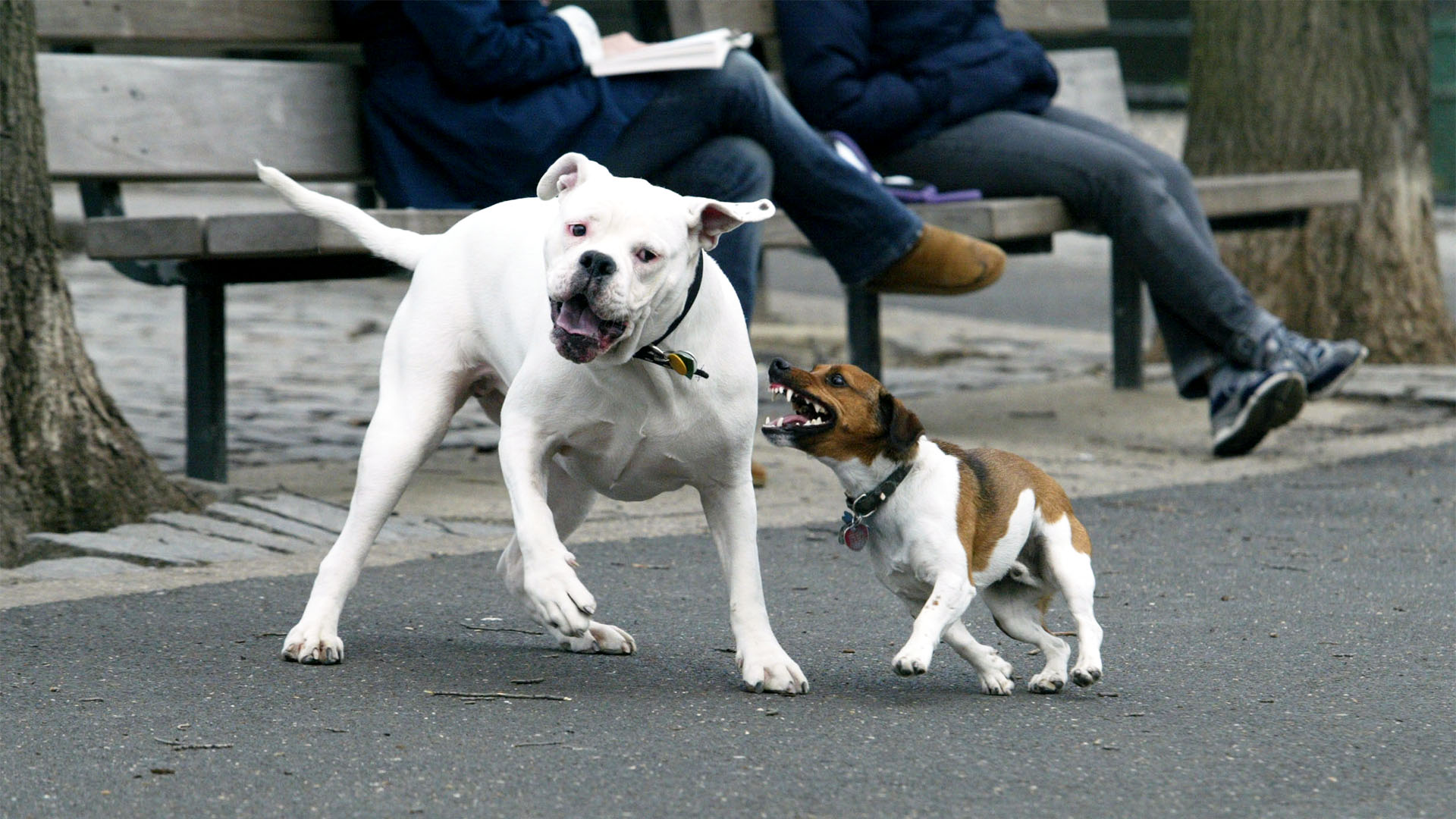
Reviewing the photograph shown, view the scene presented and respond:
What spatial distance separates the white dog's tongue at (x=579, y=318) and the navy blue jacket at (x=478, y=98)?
230cm

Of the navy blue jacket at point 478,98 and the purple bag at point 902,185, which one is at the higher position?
the navy blue jacket at point 478,98

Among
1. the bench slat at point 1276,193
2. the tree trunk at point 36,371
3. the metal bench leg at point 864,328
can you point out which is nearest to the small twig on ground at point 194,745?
the tree trunk at point 36,371

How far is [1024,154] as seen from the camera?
6.68 m

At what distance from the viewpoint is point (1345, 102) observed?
8.20 m

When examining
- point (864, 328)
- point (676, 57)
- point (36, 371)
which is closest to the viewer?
point (36, 371)

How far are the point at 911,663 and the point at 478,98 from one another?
2.84 meters

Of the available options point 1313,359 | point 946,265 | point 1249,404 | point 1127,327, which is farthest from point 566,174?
point 1127,327

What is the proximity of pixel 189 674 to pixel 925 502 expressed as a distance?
1417mm

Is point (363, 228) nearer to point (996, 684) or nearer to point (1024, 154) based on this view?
point (996, 684)

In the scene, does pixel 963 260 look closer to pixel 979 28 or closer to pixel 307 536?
pixel 979 28

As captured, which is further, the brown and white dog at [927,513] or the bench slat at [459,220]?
the bench slat at [459,220]

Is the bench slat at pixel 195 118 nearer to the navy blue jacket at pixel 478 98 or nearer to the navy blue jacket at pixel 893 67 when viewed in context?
the navy blue jacket at pixel 478 98

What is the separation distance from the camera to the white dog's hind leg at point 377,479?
366 centimetres

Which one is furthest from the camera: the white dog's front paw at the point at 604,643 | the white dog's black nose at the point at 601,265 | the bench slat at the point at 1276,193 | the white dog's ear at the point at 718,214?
the bench slat at the point at 1276,193
